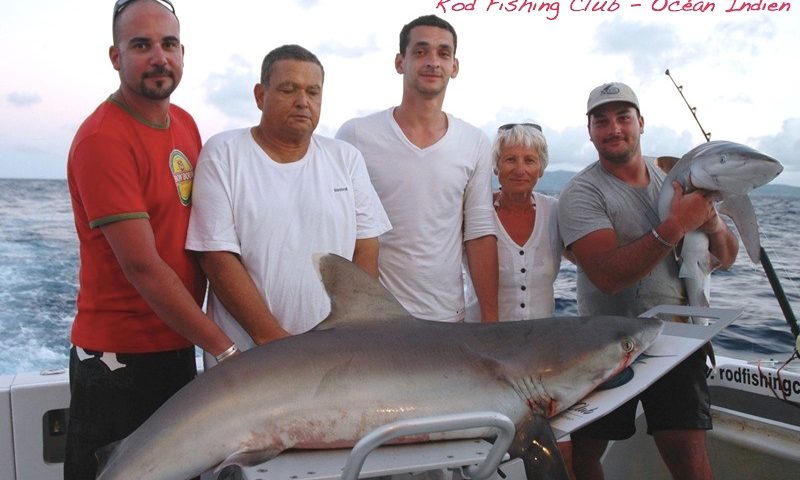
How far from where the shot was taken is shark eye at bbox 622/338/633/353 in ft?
6.64

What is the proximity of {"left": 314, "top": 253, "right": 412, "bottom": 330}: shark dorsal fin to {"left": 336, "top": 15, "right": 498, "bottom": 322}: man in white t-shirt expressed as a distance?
110cm

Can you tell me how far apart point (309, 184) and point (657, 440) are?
186 centimetres

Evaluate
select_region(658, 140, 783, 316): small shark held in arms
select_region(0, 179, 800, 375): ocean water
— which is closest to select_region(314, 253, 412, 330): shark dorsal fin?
select_region(658, 140, 783, 316): small shark held in arms

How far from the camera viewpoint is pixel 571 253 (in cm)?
361

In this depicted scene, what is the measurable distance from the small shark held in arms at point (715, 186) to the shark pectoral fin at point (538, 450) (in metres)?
1.63

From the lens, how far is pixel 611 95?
3432 millimetres

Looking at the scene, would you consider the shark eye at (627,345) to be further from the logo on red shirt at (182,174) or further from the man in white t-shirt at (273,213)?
the logo on red shirt at (182,174)

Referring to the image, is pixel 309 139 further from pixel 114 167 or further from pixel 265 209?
pixel 114 167

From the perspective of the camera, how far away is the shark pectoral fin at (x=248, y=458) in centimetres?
176

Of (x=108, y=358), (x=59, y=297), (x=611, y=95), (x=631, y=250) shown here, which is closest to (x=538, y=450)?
(x=631, y=250)

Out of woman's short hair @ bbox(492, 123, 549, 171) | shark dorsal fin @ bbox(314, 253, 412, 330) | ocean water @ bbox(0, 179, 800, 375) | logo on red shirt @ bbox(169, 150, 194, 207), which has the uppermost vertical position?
woman's short hair @ bbox(492, 123, 549, 171)

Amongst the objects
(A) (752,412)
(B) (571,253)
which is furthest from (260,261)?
(A) (752,412)

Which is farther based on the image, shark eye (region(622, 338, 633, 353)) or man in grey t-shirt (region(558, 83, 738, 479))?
man in grey t-shirt (region(558, 83, 738, 479))

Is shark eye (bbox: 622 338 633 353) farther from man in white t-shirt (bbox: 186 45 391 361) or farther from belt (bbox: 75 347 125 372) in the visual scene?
belt (bbox: 75 347 125 372)
